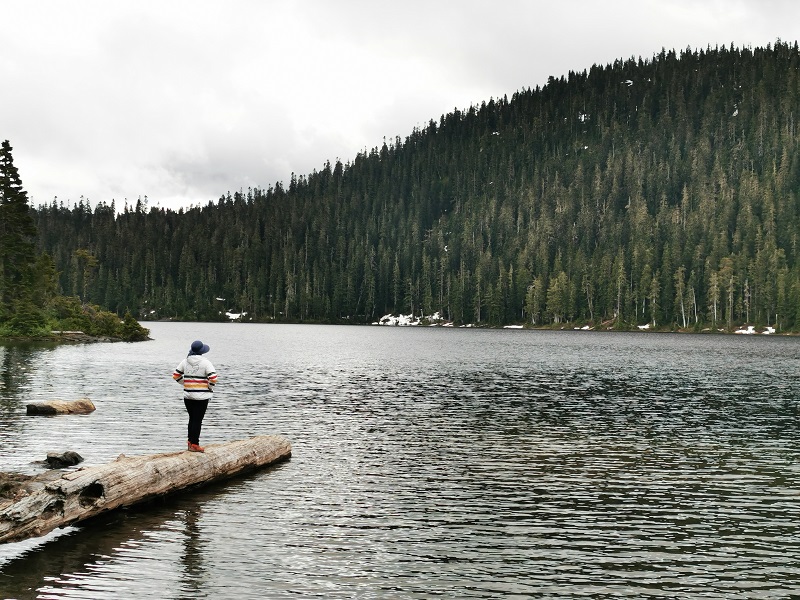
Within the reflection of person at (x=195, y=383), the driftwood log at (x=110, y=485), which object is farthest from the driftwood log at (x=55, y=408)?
the reflection of person at (x=195, y=383)

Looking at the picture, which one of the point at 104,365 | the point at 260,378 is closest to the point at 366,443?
the point at 260,378

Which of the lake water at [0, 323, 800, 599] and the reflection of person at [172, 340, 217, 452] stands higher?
the reflection of person at [172, 340, 217, 452]

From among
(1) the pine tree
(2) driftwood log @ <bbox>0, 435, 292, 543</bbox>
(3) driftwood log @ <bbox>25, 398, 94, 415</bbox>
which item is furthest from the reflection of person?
(1) the pine tree

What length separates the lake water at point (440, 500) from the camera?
1518 cm

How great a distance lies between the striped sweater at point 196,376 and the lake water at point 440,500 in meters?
3.14

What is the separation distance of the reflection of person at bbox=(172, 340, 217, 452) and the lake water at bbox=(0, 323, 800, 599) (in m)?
2.07

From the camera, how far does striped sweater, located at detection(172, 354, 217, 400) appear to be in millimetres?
23312

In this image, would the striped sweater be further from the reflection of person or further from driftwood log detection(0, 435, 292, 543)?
driftwood log detection(0, 435, 292, 543)

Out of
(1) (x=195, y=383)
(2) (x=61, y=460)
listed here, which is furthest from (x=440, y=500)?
(2) (x=61, y=460)

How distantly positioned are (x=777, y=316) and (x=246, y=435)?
178 metres

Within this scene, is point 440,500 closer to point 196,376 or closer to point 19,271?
point 196,376

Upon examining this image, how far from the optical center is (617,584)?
15.0 m

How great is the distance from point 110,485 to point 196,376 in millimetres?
5274

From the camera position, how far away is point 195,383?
77.4 ft
